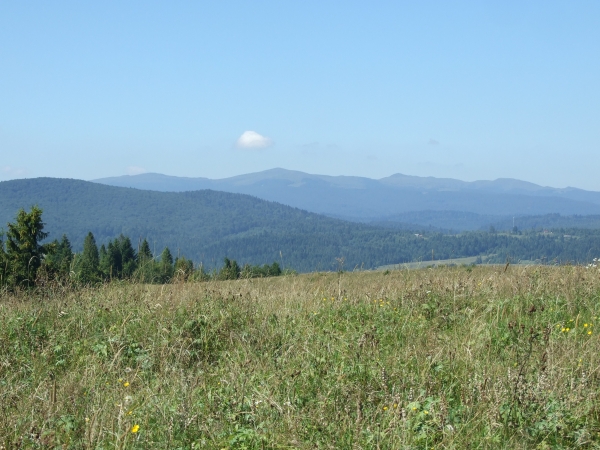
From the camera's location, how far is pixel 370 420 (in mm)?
3475

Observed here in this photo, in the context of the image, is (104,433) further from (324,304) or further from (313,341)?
(324,304)

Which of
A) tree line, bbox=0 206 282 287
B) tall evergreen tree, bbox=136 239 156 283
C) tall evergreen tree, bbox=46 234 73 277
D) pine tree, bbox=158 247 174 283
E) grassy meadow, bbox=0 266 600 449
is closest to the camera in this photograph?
grassy meadow, bbox=0 266 600 449

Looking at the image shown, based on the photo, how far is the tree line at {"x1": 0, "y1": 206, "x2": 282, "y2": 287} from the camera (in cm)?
811

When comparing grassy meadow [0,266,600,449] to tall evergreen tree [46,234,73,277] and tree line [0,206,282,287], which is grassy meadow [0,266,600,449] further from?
tree line [0,206,282,287]

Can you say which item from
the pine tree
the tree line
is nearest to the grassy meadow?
the tree line

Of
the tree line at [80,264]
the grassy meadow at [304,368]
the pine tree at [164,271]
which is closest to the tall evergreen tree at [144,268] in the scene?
the tree line at [80,264]

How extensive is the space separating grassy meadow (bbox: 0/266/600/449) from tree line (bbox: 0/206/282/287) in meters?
0.90

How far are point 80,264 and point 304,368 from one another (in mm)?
16813

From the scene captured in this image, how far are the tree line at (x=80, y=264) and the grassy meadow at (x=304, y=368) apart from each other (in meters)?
0.90

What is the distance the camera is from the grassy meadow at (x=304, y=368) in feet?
10.8

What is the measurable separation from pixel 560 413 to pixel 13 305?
19.8 feet

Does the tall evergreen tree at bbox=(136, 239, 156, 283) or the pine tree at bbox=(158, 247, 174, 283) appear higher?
the tall evergreen tree at bbox=(136, 239, 156, 283)

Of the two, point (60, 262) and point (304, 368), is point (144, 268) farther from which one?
point (60, 262)

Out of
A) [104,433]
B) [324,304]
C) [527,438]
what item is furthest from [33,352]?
[527,438]
